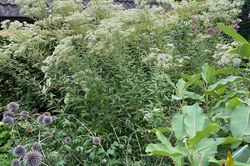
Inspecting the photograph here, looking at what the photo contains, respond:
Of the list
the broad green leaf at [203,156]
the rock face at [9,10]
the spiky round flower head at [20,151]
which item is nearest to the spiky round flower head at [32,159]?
the spiky round flower head at [20,151]

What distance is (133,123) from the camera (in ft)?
11.0

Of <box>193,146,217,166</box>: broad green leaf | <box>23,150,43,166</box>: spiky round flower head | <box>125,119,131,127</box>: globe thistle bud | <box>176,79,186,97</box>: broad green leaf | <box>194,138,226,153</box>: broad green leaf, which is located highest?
<box>194,138,226,153</box>: broad green leaf

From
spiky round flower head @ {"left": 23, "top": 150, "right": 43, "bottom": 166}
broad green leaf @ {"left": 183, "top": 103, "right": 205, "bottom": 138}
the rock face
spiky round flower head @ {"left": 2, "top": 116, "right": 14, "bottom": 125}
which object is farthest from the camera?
the rock face

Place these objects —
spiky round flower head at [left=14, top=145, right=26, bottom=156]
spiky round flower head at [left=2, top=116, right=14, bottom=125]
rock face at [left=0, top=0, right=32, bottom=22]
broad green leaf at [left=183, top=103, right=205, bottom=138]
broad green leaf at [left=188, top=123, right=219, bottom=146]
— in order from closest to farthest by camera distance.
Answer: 1. broad green leaf at [left=188, top=123, right=219, bottom=146]
2. broad green leaf at [left=183, top=103, right=205, bottom=138]
3. spiky round flower head at [left=14, top=145, right=26, bottom=156]
4. spiky round flower head at [left=2, top=116, right=14, bottom=125]
5. rock face at [left=0, top=0, right=32, bottom=22]

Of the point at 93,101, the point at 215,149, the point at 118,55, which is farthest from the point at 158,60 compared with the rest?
the point at 215,149

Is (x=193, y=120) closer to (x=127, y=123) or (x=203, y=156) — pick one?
Result: (x=203, y=156)

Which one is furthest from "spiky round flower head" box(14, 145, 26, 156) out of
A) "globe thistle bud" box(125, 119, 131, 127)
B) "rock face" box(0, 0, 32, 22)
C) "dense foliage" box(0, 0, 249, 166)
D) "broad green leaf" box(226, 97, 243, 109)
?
"rock face" box(0, 0, 32, 22)

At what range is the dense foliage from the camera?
3.01 meters

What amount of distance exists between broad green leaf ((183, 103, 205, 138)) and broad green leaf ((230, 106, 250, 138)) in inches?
4.4

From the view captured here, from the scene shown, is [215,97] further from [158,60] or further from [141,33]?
[141,33]

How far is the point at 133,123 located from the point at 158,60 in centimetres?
56

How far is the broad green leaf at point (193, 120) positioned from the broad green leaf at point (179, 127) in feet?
0.10

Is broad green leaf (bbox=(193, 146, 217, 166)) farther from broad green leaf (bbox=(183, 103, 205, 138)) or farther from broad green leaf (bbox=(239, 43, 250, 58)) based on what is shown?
broad green leaf (bbox=(239, 43, 250, 58))

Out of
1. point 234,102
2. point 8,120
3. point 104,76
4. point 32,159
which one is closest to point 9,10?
point 104,76
